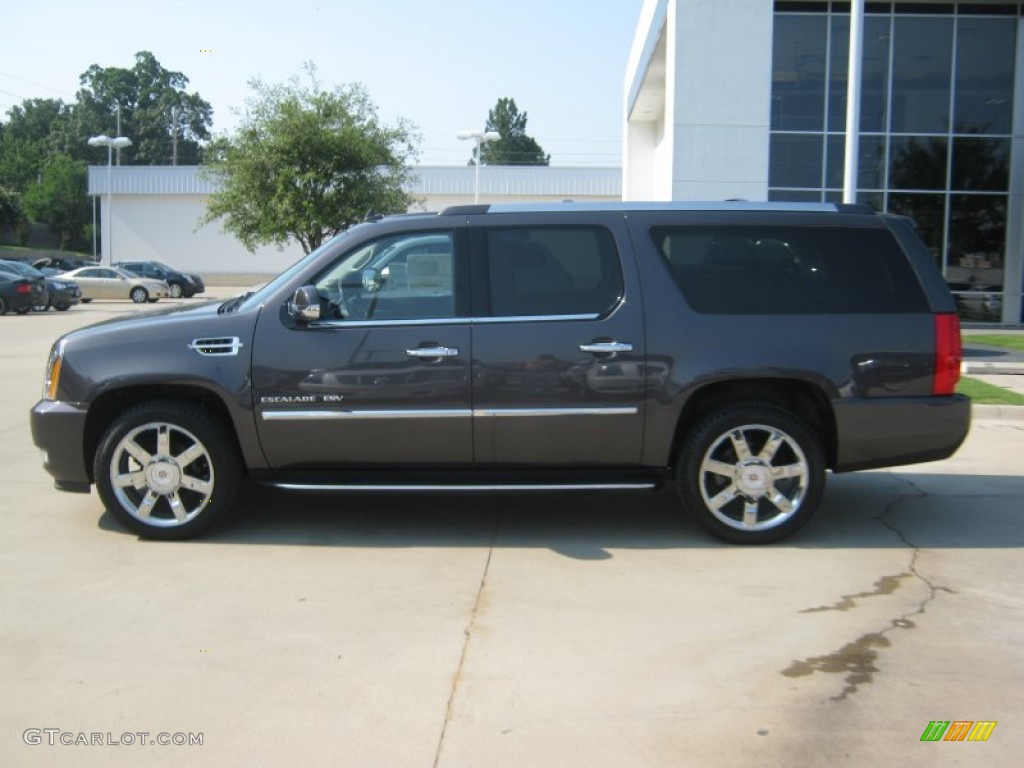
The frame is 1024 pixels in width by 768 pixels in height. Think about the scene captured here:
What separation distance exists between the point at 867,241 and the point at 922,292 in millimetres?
437

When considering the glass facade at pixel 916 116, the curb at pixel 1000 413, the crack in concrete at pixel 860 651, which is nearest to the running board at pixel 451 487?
the crack in concrete at pixel 860 651

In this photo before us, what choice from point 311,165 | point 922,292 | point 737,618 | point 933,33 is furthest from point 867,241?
point 311,165

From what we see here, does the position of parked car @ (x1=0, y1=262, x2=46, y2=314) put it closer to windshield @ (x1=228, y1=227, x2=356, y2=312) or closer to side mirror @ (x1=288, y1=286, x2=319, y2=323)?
windshield @ (x1=228, y1=227, x2=356, y2=312)

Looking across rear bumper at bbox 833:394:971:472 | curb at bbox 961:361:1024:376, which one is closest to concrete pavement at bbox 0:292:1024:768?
rear bumper at bbox 833:394:971:472

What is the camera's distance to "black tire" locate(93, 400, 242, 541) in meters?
5.84

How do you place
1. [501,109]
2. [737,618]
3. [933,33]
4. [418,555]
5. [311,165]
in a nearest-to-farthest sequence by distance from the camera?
[737,618] → [418,555] → [933,33] → [311,165] → [501,109]

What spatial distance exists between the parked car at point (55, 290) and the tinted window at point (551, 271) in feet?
89.6

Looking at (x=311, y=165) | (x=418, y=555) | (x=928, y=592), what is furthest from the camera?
(x=311, y=165)

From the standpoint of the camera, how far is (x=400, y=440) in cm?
578

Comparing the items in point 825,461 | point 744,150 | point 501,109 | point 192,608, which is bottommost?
point 192,608

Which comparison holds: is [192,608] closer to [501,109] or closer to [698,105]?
[698,105]

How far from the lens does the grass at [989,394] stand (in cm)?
1120

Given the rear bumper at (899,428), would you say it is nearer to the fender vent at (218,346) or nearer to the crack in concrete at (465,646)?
the crack in concrete at (465,646)

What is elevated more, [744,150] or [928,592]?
[744,150]
